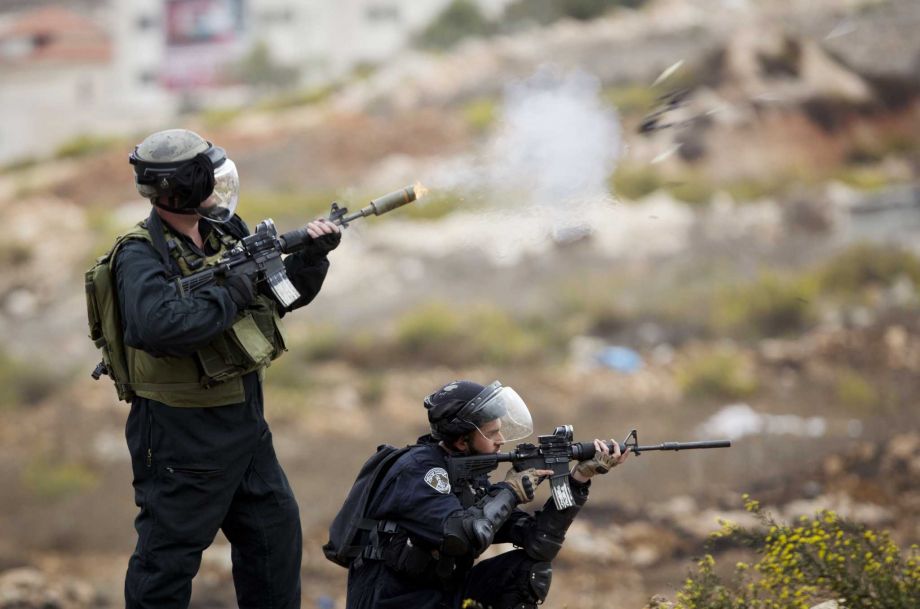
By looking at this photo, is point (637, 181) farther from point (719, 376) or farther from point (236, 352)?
point (236, 352)

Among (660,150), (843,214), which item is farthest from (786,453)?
(660,150)

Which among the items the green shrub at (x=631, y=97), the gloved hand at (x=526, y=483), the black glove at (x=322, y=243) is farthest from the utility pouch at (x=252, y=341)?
the green shrub at (x=631, y=97)

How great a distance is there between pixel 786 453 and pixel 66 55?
15092 millimetres

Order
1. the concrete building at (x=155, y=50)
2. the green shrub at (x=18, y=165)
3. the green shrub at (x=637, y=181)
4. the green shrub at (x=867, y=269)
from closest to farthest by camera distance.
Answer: the green shrub at (x=867, y=269)
the green shrub at (x=637, y=181)
the green shrub at (x=18, y=165)
the concrete building at (x=155, y=50)

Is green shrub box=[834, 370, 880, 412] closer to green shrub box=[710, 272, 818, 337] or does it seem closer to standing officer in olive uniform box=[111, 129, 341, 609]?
green shrub box=[710, 272, 818, 337]

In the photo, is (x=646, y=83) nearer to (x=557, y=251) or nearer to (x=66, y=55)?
(x=557, y=251)

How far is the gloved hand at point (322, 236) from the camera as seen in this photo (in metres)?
4.21

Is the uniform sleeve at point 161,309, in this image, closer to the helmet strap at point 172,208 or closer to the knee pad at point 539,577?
the helmet strap at point 172,208

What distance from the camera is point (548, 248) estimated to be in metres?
15.0

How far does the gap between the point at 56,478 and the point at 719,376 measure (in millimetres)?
→ 6697

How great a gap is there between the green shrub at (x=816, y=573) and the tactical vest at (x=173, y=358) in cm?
176

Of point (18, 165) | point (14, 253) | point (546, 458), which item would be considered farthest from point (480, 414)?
point (18, 165)

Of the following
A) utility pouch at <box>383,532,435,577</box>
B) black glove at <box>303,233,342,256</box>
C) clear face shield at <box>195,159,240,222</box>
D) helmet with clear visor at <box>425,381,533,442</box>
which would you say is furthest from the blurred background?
clear face shield at <box>195,159,240,222</box>

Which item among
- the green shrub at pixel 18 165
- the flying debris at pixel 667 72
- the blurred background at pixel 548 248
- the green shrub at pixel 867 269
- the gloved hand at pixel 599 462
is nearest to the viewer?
the gloved hand at pixel 599 462
